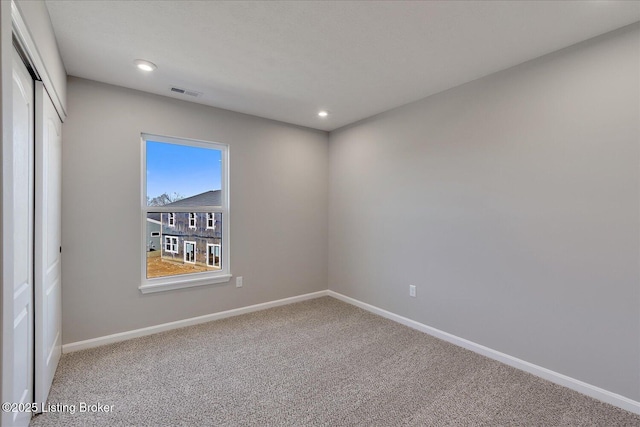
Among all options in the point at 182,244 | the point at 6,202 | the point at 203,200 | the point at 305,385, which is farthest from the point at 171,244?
the point at 6,202

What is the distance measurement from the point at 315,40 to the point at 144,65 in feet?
4.80

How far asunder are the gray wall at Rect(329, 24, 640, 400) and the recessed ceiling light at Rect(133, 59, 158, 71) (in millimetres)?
2468

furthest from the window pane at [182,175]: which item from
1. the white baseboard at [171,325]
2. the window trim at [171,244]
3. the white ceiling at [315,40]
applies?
the white baseboard at [171,325]

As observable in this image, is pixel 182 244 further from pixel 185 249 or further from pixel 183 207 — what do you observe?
pixel 183 207

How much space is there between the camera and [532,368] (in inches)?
94.7

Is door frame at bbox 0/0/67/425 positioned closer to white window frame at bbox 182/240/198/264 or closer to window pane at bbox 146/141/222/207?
window pane at bbox 146/141/222/207

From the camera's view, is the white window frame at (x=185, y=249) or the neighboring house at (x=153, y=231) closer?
the neighboring house at (x=153, y=231)

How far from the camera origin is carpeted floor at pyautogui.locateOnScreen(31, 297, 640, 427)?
1.90m

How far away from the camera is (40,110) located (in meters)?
1.85

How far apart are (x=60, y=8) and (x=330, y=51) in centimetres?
172

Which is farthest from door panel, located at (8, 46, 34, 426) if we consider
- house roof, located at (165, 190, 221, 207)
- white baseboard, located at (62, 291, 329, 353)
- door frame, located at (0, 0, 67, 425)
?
house roof, located at (165, 190, 221, 207)

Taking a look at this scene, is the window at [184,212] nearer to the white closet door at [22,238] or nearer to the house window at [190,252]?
the house window at [190,252]

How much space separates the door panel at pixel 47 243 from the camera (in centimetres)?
185

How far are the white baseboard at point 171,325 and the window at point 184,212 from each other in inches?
15.7
